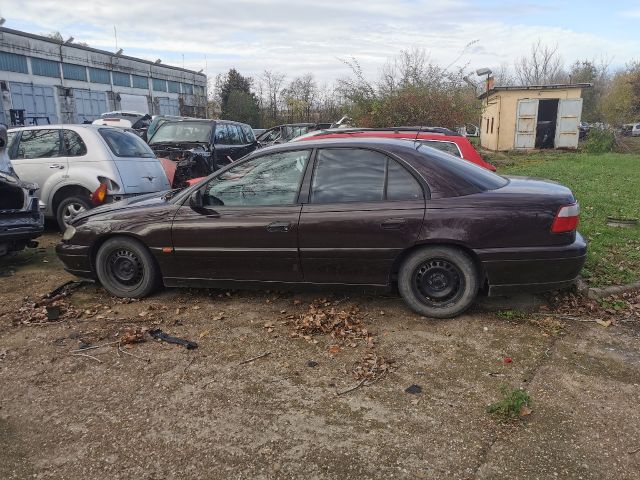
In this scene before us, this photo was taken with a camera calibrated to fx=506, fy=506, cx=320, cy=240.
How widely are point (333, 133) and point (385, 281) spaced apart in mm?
4064

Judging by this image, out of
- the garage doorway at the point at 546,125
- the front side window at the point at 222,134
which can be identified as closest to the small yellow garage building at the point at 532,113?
the garage doorway at the point at 546,125

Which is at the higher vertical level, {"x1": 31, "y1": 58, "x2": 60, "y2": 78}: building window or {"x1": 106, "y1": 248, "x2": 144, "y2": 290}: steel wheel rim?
{"x1": 31, "y1": 58, "x2": 60, "y2": 78}: building window

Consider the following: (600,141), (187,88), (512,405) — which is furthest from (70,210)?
(187,88)

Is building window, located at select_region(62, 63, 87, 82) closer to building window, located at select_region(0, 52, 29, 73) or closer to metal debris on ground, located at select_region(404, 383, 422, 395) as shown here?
building window, located at select_region(0, 52, 29, 73)

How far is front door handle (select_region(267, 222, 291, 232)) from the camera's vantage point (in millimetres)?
4551

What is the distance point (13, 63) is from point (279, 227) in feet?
110

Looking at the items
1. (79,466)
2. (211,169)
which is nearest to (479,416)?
(79,466)

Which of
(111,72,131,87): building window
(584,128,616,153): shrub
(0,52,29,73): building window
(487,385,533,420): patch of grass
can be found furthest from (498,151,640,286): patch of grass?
(111,72,131,87): building window

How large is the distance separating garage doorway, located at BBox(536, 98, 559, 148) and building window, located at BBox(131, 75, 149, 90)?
32880 mm

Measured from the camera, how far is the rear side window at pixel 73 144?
759cm

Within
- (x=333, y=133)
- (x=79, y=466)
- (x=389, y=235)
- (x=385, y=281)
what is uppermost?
(x=333, y=133)

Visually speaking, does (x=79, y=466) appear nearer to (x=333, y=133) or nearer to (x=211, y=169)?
(x=333, y=133)

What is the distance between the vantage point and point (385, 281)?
4512mm

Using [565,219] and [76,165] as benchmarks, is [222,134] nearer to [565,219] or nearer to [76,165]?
[76,165]
